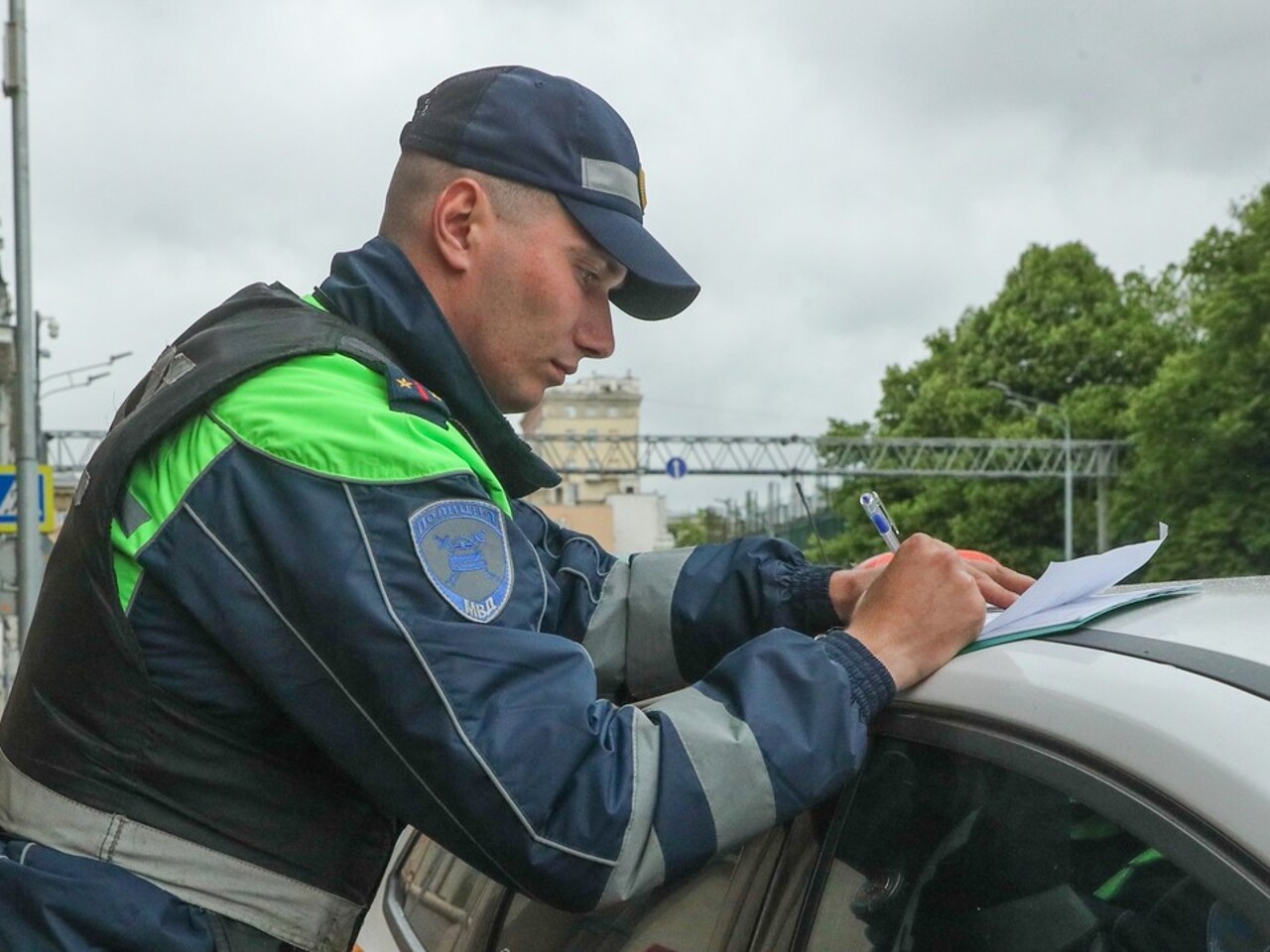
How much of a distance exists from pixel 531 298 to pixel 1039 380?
42565 millimetres

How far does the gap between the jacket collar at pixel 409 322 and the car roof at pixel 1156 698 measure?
0.68 meters

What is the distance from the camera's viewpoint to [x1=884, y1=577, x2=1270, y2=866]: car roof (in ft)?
4.29

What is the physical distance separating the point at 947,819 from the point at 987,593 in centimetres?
51

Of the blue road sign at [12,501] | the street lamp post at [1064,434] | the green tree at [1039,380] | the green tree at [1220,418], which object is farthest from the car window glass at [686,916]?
the green tree at [1039,380]

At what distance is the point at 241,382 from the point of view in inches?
70.1

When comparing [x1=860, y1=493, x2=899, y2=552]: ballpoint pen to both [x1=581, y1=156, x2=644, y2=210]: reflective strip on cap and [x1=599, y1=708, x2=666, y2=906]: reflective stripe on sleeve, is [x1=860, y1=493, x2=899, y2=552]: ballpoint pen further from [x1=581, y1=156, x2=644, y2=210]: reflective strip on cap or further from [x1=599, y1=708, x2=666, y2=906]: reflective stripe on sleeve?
[x1=599, y1=708, x2=666, y2=906]: reflective stripe on sleeve

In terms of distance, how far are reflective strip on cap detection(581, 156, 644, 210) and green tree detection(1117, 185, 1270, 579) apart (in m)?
29.9

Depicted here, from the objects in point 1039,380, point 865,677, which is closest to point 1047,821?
point 865,677

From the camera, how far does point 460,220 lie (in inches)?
83.5

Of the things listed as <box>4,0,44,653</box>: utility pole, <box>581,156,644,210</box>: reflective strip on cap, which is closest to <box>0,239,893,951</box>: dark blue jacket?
<box>581,156,644,210</box>: reflective strip on cap

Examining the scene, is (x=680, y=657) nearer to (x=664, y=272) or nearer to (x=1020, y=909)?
(x=664, y=272)

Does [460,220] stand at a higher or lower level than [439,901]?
higher

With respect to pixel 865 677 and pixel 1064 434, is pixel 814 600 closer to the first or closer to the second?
pixel 865 677

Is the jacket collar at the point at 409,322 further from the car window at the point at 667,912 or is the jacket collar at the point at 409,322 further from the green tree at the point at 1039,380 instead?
the green tree at the point at 1039,380
